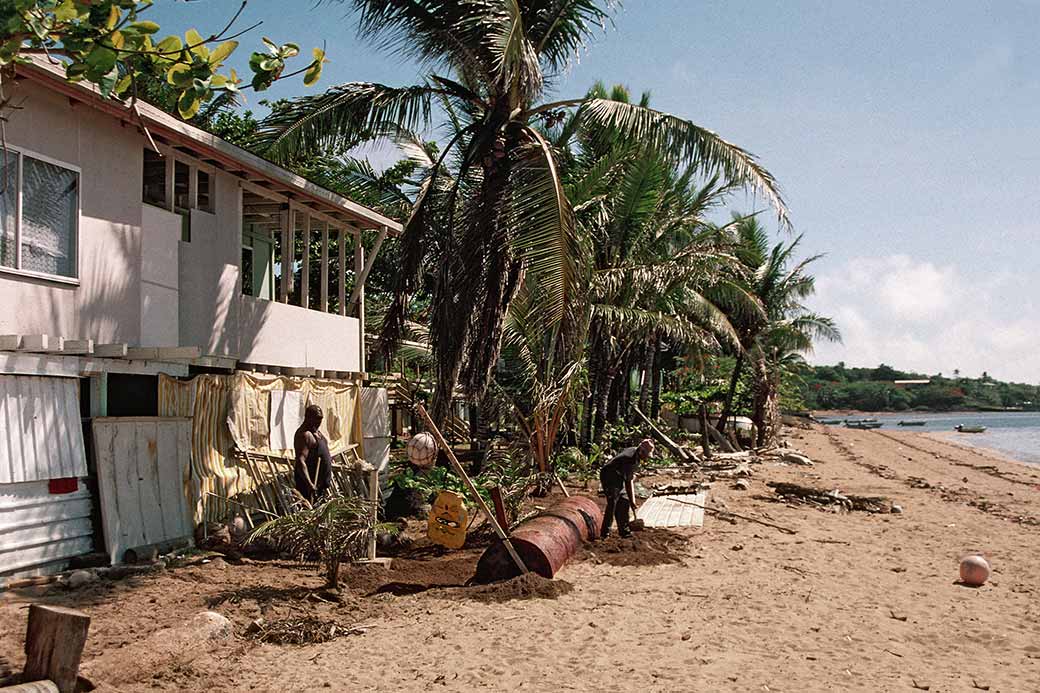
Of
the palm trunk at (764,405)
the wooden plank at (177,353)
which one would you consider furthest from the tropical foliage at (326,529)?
the palm trunk at (764,405)

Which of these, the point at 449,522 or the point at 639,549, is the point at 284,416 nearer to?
the point at 449,522

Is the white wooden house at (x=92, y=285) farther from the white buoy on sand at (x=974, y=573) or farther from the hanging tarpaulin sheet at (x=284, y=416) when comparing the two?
the white buoy on sand at (x=974, y=573)

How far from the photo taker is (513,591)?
8.98 metres

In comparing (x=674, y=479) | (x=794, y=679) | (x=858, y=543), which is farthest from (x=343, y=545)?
(x=674, y=479)

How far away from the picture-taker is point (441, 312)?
43.3 feet

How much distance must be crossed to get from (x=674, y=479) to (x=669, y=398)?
1093 cm

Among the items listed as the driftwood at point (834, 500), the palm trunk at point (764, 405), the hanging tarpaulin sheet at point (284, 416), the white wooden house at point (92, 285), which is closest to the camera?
the white wooden house at point (92, 285)

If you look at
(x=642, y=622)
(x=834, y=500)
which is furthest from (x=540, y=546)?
(x=834, y=500)

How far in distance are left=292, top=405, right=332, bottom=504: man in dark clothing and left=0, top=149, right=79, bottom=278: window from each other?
3.01m

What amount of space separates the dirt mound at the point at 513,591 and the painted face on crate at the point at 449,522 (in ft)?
6.23

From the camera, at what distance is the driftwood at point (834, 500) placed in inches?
656

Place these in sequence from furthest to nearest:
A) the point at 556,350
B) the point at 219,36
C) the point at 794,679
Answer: the point at 556,350 < the point at 794,679 < the point at 219,36

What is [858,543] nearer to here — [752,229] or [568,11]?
[568,11]

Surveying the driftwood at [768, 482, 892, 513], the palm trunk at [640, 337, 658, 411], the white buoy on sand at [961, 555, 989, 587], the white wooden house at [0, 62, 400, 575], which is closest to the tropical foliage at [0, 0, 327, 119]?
the white wooden house at [0, 62, 400, 575]
